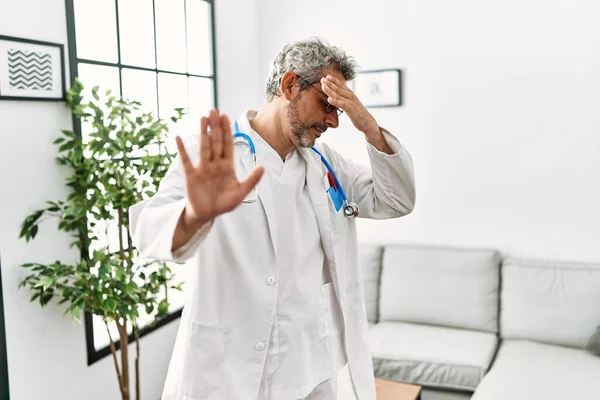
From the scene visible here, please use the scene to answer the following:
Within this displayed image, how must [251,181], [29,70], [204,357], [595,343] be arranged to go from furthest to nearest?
[595,343] → [29,70] → [204,357] → [251,181]

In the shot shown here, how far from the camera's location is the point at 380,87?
362cm

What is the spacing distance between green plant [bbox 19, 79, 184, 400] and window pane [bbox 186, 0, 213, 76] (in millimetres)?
963

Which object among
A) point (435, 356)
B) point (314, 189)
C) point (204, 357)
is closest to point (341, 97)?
point (314, 189)

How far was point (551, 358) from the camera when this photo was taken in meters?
2.78

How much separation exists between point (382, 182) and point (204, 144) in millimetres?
789

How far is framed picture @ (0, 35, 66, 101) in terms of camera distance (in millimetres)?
2107

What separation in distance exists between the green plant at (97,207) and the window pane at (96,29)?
245mm

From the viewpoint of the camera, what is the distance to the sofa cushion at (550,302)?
A: 2945 mm

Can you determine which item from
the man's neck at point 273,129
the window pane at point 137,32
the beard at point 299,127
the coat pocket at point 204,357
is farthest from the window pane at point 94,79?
the coat pocket at point 204,357

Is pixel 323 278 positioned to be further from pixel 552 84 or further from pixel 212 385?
pixel 552 84

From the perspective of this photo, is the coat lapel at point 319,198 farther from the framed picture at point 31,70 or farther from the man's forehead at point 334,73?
the framed picture at point 31,70

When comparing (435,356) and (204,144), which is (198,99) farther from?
(204,144)

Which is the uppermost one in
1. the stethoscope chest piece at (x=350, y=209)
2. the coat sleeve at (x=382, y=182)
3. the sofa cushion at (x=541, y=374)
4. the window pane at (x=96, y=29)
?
the window pane at (x=96, y=29)

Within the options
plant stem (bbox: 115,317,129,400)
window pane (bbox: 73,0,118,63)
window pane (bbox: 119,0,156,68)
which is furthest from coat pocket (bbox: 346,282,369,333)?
window pane (bbox: 119,0,156,68)
